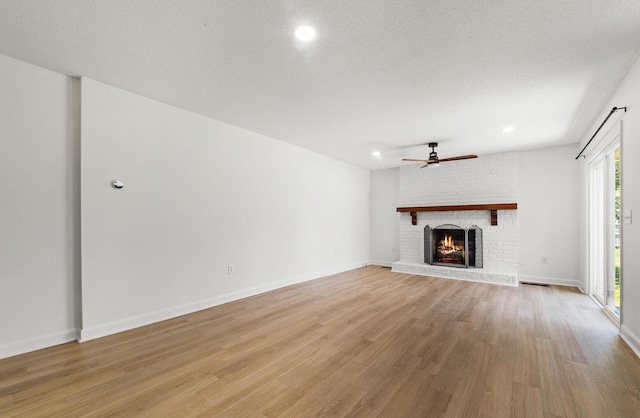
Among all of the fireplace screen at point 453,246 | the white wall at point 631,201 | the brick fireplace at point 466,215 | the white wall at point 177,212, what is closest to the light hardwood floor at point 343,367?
the white wall at point 631,201

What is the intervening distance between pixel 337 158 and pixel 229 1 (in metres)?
4.52

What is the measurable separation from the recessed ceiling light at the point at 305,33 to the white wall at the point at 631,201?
279cm

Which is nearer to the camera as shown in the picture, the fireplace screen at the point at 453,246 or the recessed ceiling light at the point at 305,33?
the recessed ceiling light at the point at 305,33

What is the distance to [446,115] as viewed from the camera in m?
3.68

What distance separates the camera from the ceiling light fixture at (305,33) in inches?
80.5

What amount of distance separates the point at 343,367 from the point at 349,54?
2.53 m

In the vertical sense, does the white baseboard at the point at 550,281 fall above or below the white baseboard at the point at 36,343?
below

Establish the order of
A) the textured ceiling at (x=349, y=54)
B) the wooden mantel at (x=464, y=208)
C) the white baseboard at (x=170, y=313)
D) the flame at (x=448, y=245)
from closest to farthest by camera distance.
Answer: the textured ceiling at (x=349, y=54)
the white baseboard at (x=170, y=313)
the wooden mantel at (x=464, y=208)
the flame at (x=448, y=245)

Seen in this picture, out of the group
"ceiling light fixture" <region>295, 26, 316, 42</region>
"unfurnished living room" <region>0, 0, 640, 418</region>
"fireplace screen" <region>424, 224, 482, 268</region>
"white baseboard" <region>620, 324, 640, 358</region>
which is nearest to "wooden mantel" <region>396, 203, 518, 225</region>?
"fireplace screen" <region>424, 224, 482, 268</region>

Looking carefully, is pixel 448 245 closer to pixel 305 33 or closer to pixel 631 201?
pixel 631 201

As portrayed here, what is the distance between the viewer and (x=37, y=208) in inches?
102

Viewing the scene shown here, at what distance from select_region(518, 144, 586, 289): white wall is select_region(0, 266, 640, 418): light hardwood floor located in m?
1.77

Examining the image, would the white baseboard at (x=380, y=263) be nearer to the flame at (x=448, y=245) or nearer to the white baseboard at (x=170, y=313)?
the flame at (x=448, y=245)

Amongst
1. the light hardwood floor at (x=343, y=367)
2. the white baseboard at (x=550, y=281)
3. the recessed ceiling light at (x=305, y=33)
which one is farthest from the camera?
the white baseboard at (x=550, y=281)
